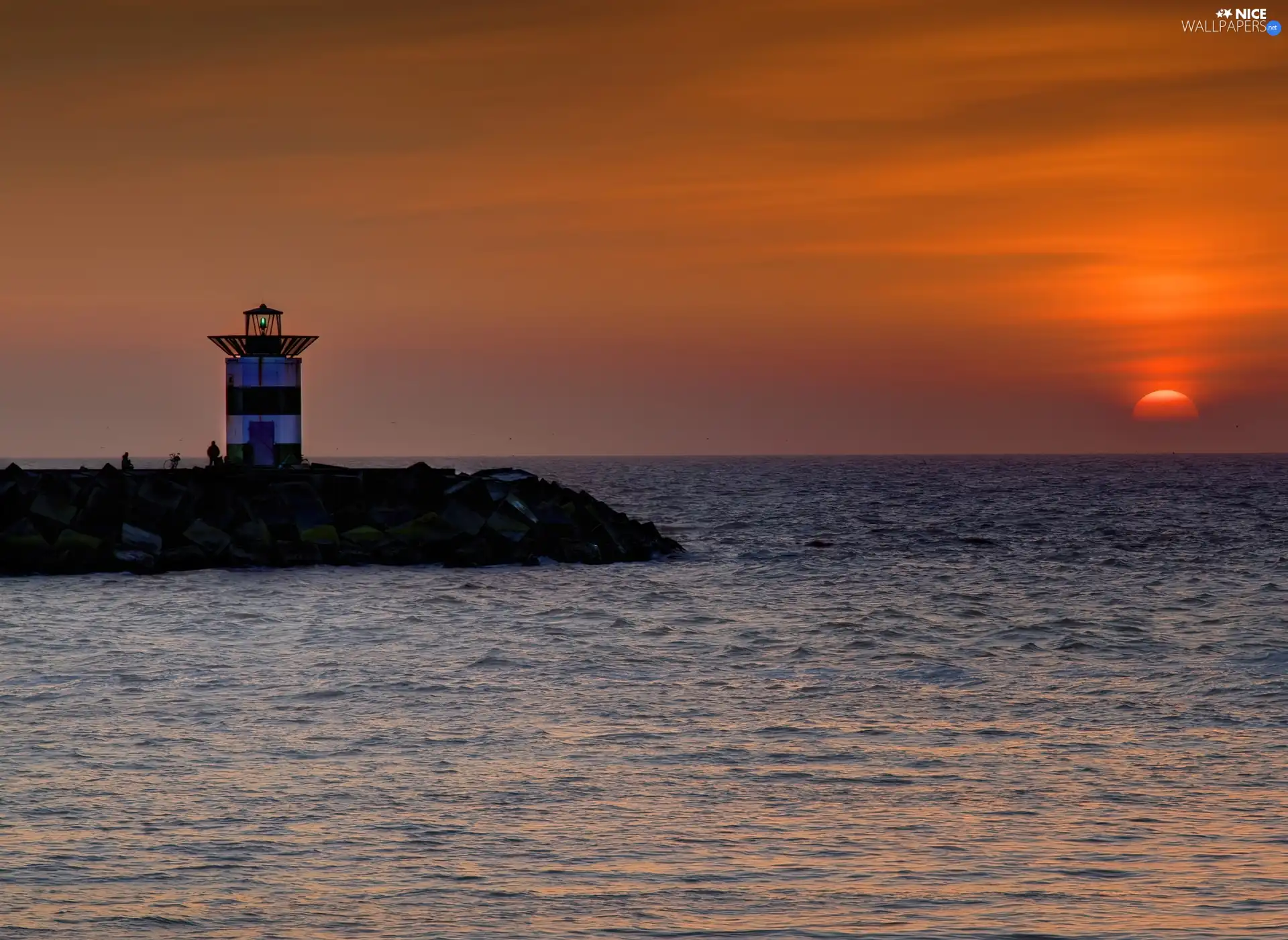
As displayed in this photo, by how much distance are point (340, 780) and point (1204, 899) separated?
7011mm

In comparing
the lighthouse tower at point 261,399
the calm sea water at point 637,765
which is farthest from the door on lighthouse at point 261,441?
the calm sea water at point 637,765

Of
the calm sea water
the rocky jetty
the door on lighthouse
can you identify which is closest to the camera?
the calm sea water

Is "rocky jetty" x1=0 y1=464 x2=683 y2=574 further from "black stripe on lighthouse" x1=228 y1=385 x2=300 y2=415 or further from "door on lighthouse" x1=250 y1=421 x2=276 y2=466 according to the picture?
"black stripe on lighthouse" x1=228 y1=385 x2=300 y2=415

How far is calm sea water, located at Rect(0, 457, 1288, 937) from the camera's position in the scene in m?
9.48

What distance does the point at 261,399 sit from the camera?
43312 millimetres

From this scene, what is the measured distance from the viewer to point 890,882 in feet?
32.6

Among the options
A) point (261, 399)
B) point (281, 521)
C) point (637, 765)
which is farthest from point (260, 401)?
point (637, 765)

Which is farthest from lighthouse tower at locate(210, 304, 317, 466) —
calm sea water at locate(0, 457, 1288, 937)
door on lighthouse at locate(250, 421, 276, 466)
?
calm sea water at locate(0, 457, 1288, 937)

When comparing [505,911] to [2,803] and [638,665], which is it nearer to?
[2,803]

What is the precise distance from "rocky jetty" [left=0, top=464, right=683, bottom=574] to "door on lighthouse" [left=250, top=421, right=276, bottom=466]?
148cm

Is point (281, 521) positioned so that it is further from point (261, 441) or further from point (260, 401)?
point (260, 401)

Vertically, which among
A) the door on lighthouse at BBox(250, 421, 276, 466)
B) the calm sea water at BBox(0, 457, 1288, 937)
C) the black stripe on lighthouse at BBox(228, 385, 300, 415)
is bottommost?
the calm sea water at BBox(0, 457, 1288, 937)

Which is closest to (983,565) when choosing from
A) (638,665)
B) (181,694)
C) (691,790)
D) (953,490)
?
(638,665)

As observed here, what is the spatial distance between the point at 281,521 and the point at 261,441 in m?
4.36
